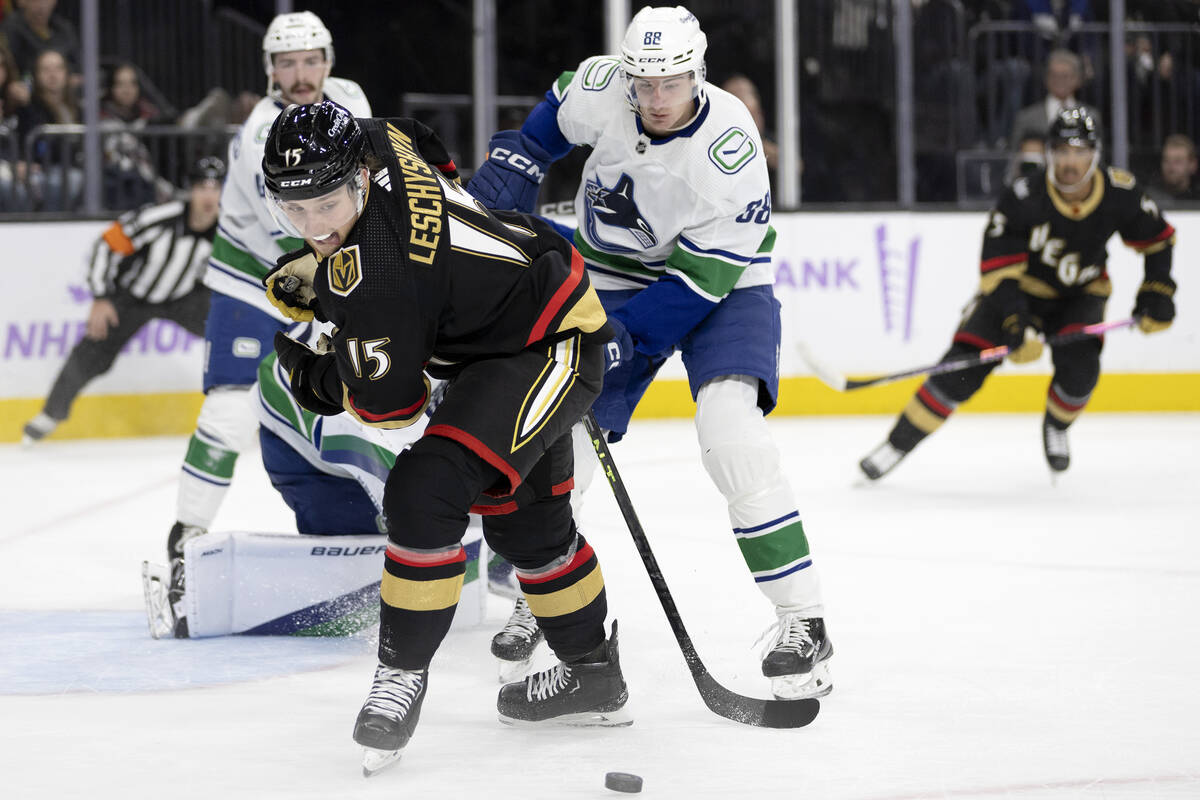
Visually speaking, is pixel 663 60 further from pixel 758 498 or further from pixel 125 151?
pixel 125 151

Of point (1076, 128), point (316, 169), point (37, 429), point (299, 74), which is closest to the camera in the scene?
point (316, 169)

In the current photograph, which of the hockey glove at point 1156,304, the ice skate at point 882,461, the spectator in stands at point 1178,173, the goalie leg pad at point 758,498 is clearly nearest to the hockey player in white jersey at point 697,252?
the goalie leg pad at point 758,498

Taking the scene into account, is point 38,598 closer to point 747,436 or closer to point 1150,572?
point 747,436

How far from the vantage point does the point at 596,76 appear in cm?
277

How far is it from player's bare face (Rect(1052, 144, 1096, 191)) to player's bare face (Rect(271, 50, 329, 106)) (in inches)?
99.7

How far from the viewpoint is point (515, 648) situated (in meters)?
2.71

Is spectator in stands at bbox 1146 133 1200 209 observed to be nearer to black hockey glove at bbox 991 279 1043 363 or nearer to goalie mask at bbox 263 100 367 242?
black hockey glove at bbox 991 279 1043 363

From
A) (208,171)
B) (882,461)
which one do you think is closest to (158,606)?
(882,461)

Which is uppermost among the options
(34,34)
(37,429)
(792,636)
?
(34,34)

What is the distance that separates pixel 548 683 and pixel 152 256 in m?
4.33

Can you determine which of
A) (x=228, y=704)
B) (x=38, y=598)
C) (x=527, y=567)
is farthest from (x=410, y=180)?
(x=38, y=598)

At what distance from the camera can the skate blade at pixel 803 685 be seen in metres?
2.47

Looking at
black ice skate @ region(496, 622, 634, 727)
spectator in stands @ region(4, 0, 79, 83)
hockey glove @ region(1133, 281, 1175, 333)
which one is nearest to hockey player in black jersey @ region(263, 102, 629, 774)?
black ice skate @ region(496, 622, 634, 727)

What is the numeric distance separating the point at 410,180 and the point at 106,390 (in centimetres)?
455
